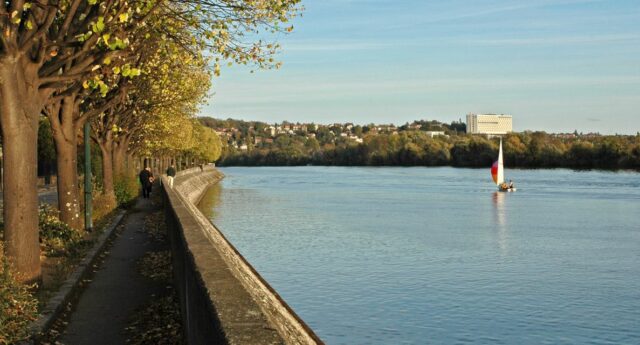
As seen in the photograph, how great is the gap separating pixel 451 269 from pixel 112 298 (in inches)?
660

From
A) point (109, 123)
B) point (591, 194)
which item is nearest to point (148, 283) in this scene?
point (109, 123)

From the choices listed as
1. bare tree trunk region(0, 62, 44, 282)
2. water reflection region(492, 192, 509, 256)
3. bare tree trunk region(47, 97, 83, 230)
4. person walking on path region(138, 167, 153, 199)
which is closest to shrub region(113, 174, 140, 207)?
person walking on path region(138, 167, 153, 199)

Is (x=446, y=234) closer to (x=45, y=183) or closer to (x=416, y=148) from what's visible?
(x=45, y=183)

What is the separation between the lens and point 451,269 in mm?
27609

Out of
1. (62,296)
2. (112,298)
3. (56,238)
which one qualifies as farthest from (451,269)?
(62,296)

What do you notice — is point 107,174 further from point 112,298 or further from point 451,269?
point 112,298

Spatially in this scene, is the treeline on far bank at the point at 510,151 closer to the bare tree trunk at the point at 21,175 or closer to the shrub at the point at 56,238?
the shrub at the point at 56,238

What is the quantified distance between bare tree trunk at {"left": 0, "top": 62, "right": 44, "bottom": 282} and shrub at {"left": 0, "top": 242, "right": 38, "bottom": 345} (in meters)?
1.96

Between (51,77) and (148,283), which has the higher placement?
(51,77)

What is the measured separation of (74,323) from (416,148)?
163m

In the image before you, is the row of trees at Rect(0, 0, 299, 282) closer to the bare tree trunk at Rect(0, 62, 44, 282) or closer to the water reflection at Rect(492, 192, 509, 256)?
the bare tree trunk at Rect(0, 62, 44, 282)

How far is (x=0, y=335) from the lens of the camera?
799 cm

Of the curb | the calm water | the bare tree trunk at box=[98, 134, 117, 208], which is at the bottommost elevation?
the calm water

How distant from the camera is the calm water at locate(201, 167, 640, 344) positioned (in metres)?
19.4
